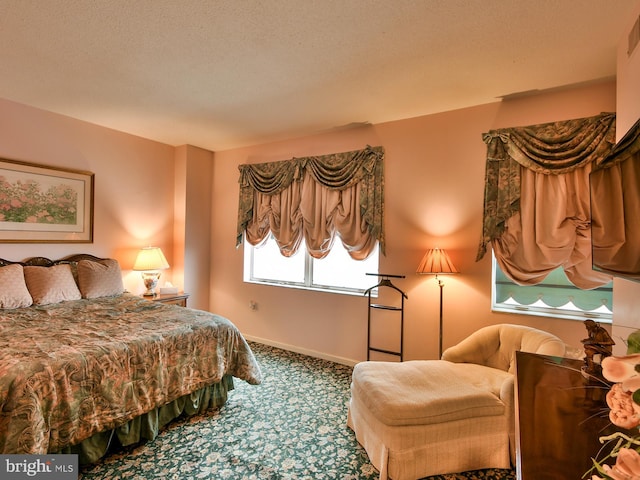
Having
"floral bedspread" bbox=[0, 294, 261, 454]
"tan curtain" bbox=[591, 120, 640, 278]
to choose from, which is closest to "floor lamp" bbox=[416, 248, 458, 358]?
"tan curtain" bbox=[591, 120, 640, 278]

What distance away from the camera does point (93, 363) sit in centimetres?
182

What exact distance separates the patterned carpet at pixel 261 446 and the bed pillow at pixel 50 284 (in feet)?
5.54

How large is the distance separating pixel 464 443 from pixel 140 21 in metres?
3.07

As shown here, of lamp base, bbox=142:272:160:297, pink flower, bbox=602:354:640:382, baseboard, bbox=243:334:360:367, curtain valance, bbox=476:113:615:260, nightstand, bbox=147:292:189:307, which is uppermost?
curtain valance, bbox=476:113:615:260

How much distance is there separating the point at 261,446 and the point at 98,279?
7.92ft

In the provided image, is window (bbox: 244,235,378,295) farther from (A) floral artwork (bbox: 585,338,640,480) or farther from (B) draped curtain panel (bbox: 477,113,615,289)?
(A) floral artwork (bbox: 585,338,640,480)

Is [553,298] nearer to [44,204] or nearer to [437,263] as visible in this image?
[437,263]

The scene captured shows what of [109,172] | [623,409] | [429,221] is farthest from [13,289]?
[623,409]

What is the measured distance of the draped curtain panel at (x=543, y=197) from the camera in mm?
2383

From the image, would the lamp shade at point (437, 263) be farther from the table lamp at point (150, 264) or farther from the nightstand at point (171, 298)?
the table lamp at point (150, 264)

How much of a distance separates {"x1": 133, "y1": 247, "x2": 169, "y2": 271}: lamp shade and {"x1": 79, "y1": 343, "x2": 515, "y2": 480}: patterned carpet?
5.97 feet

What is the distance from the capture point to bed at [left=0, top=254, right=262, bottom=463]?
1590 millimetres

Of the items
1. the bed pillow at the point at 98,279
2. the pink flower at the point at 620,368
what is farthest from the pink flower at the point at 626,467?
the bed pillow at the point at 98,279

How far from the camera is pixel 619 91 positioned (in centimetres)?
202
